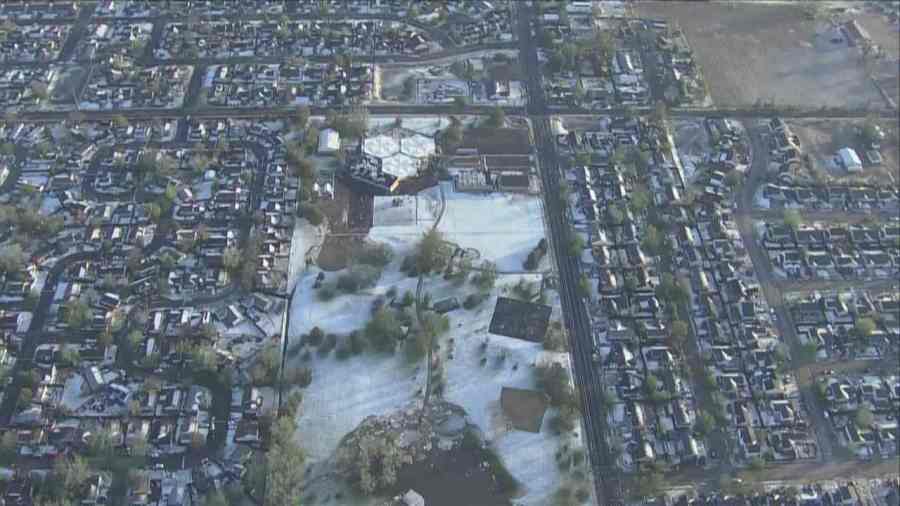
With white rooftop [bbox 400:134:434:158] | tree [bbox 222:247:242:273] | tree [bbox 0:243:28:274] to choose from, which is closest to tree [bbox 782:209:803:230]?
white rooftop [bbox 400:134:434:158]

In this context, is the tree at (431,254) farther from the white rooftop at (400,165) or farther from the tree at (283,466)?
the tree at (283,466)

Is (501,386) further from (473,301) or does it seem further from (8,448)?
(8,448)

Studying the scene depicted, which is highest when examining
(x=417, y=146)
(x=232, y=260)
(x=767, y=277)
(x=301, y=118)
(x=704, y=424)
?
(x=301, y=118)

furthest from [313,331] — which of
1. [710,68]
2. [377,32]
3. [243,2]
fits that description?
[710,68]

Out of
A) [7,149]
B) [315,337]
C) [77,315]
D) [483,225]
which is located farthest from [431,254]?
[7,149]

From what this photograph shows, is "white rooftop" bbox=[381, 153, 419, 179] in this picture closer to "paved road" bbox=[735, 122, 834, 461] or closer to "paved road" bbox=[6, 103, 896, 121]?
"paved road" bbox=[6, 103, 896, 121]

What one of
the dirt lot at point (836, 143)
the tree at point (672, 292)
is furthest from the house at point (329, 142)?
the dirt lot at point (836, 143)

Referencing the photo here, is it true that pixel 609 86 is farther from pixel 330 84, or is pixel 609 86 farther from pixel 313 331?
pixel 313 331
